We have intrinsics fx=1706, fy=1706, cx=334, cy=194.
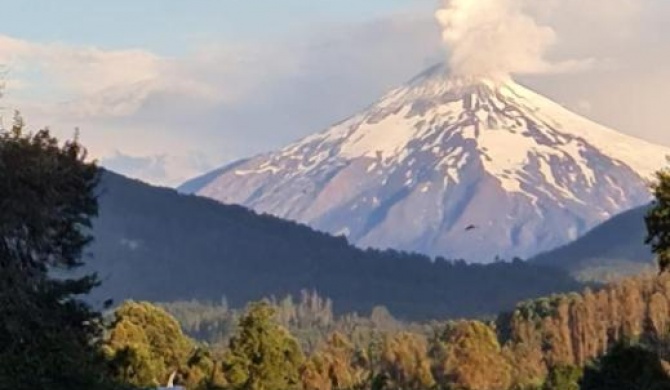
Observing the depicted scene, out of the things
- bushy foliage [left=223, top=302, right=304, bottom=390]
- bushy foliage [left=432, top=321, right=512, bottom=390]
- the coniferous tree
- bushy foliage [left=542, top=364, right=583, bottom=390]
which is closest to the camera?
the coniferous tree

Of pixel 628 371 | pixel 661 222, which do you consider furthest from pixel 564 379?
pixel 628 371

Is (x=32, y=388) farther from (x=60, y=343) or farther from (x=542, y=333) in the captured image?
(x=542, y=333)

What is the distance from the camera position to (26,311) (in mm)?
31172

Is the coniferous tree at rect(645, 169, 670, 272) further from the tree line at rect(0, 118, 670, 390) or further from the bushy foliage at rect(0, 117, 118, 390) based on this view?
the bushy foliage at rect(0, 117, 118, 390)

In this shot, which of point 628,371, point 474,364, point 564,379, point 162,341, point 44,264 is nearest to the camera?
point 628,371

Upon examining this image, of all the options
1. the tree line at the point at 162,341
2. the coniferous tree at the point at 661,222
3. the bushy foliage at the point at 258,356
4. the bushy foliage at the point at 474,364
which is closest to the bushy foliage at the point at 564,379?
the tree line at the point at 162,341

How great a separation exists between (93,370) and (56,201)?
25.5 feet

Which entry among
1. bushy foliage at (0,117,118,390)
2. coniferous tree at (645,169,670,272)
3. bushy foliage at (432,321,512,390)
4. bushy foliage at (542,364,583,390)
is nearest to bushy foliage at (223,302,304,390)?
bushy foliage at (542,364,583,390)

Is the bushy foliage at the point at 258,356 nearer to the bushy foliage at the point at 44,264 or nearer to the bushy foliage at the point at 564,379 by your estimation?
the bushy foliage at the point at 564,379

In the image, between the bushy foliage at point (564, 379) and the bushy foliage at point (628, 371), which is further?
the bushy foliage at point (564, 379)

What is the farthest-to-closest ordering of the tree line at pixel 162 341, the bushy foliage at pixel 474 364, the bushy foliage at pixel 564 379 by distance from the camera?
the bushy foliage at pixel 474 364
the bushy foliage at pixel 564 379
the tree line at pixel 162 341

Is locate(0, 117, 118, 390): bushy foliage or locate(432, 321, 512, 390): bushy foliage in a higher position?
locate(432, 321, 512, 390): bushy foliage

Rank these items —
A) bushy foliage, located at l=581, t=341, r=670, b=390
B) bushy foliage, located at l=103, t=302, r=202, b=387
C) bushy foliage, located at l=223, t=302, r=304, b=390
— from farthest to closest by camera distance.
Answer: bushy foliage, located at l=223, t=302, r=304, b=390 → bushy foliage, located at l=103, t=302, r=202, b=387 → bushy foliage, located at l=581, t=341, r=670, b=390

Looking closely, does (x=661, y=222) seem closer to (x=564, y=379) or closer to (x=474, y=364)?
(x=564, y=379)
